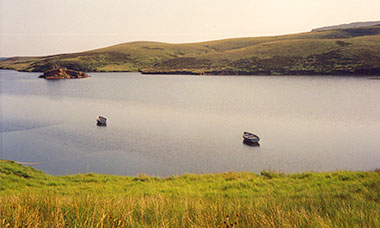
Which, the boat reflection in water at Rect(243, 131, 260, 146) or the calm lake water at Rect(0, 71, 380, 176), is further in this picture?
the boat reflection in water at Rect(243, 131, 260, 146)

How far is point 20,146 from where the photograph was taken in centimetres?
2739

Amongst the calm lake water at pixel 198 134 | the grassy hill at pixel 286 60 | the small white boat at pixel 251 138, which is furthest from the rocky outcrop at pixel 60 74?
the small white boat at pixel 251 138

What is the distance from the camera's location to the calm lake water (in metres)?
21.6

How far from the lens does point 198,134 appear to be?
2980 cm

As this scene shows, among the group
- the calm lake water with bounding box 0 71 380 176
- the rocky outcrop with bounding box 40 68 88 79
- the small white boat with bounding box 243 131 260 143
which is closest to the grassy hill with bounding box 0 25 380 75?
the rocky outcrop with bounding box 40 68 88 79

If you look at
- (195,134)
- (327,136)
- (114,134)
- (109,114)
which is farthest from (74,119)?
(327,136)

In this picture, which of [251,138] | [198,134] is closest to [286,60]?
[198,134]

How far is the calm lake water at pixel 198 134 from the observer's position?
21609 millimetres

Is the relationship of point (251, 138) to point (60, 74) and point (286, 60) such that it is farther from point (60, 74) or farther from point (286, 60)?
point (60, 74)

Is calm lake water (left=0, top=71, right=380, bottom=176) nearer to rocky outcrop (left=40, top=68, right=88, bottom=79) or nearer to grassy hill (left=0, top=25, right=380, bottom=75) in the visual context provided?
grassy hill (left=0, top=25, right=380, bottom=75)

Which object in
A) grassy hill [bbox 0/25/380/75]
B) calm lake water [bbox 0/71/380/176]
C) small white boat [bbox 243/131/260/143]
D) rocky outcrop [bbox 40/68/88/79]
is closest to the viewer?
calm lake water [bbox 0/71/380/176]

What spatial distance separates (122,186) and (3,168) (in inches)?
301

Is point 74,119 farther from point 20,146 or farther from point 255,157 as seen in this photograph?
point 255,157

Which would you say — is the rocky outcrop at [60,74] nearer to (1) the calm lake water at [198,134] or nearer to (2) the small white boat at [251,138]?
(1) the calm lake water at [198,134]
